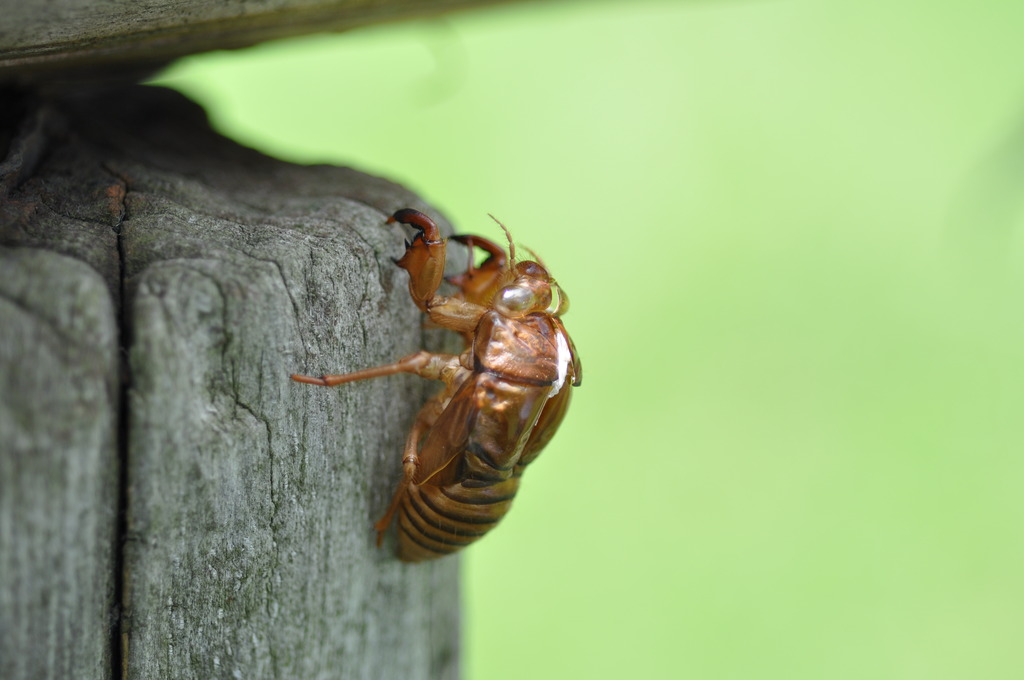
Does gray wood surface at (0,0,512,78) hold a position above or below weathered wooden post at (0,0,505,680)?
above

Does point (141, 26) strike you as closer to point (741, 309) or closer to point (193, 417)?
point (193, 417)

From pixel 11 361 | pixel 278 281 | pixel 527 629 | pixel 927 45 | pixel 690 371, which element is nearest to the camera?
pixel 11 361

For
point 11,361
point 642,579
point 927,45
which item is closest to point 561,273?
point 642,579

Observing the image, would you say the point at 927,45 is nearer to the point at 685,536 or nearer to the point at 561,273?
the point at 561,273

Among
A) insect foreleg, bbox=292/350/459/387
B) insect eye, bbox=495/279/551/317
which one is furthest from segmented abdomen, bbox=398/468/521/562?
insect eye, bbox=495/279/551/317

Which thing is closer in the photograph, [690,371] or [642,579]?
[642,579]

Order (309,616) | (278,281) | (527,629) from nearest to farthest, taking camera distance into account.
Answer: (278,281)
(309,616)
(527,629)

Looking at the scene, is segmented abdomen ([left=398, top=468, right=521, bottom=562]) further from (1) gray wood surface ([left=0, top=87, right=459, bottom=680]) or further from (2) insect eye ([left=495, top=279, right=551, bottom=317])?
(2) insect eye ([left=495, top=279, right=551, bottom=317])
